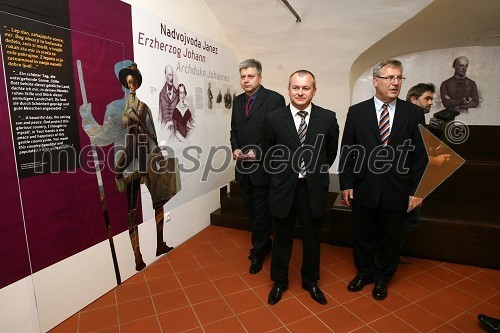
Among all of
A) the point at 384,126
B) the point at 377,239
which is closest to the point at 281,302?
the point at 377,239

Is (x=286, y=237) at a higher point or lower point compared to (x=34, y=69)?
lower

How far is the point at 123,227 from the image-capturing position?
102 inches

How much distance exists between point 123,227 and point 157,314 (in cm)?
81

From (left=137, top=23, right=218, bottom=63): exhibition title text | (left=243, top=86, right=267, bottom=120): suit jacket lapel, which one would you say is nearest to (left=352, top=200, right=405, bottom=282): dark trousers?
(left=243, top=86, right=267, bottom=120): suit jacket lapel

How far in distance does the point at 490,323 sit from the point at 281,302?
1.37 metres

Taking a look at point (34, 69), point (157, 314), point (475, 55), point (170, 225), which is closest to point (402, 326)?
point (157, 314)

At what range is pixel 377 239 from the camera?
2451 mm

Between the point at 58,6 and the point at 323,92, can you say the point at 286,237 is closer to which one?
the point at 58,6

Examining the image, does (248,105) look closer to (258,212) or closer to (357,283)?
(258,212)

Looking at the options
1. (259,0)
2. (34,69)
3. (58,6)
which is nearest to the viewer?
(34,69)

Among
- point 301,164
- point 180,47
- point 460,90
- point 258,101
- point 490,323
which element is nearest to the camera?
point 490,323

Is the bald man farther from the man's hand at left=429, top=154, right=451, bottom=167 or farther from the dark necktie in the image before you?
the man's hand at left=429, top=154, right=451, bottom=167

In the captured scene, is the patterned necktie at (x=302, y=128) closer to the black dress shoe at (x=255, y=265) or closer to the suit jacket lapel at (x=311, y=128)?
the suit jacket lapel at (x=311, y=128)

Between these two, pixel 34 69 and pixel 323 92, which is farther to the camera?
pixel 323 92
